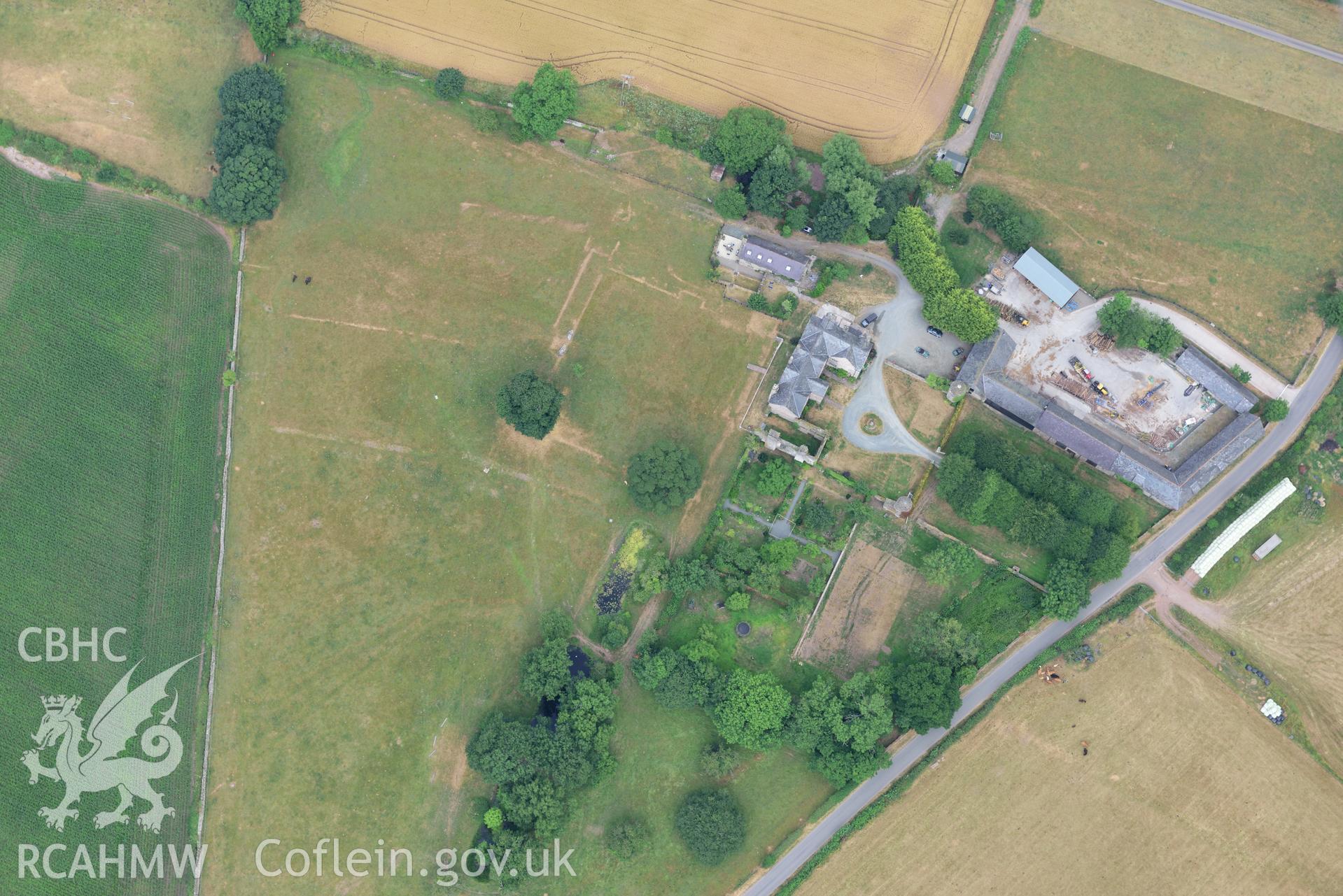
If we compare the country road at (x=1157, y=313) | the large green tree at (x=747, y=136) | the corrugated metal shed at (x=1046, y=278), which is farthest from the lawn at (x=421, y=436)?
the corrugated metal shed at (x=1046, y=278)

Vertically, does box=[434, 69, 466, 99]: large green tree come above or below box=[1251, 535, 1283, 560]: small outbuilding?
above

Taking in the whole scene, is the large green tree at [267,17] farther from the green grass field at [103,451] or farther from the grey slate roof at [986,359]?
the grey slate roof at [986,359]

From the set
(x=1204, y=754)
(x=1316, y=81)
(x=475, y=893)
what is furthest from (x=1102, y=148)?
(x=475, y=893)

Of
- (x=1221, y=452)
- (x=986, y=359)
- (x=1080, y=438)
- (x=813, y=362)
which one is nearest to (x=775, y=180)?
(x=813, y=362)

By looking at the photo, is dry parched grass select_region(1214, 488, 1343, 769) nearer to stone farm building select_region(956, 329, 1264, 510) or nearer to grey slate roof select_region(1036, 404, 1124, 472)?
stone farm building select_region(956, 329, 1264, 510)

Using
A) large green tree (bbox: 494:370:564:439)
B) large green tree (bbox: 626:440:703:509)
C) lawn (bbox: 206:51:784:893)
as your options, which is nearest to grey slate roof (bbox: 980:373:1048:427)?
lawn (bbox: 206:51:784:893)

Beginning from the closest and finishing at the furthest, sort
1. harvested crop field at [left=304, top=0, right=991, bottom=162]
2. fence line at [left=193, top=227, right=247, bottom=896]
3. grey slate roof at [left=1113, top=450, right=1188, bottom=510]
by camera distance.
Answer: grey slate roof at [left=1113, top=450, right=1188, bottom=510] < fence line at [left=193, top=227, right=247, bottom=896] < harvested crop field at [left=304, top=0, right=991, bottom=162]

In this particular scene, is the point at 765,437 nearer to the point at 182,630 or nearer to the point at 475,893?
the point at 475,893
